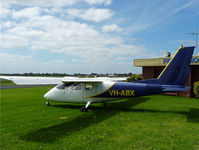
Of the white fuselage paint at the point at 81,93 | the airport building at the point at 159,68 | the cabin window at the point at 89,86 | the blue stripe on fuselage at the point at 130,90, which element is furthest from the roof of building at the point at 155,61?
the cabin window at the point at 89,86

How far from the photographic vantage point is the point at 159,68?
2244cm

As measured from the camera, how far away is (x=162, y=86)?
11.0m

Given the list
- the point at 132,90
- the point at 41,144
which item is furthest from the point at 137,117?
the point at 41,144

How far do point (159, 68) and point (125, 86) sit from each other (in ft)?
42.1

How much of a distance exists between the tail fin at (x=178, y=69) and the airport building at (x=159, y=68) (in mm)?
9402

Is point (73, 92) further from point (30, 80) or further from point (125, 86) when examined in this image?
point (125, 86)

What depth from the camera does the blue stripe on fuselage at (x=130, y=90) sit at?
36.9 ft

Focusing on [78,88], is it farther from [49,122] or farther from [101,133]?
[101,133]

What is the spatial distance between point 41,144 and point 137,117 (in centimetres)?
618

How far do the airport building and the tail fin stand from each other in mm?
9402

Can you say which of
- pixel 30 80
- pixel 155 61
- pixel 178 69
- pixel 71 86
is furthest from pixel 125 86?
pixel 155 61

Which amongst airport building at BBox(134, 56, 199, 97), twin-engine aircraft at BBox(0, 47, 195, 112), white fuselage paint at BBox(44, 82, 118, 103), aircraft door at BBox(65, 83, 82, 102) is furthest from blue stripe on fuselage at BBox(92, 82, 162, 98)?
airport building at BBox(134, 56, 199, 97)

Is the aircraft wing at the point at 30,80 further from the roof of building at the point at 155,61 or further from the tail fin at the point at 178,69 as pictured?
the roof of building at the point at 155,61

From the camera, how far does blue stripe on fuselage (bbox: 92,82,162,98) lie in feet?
36.9
